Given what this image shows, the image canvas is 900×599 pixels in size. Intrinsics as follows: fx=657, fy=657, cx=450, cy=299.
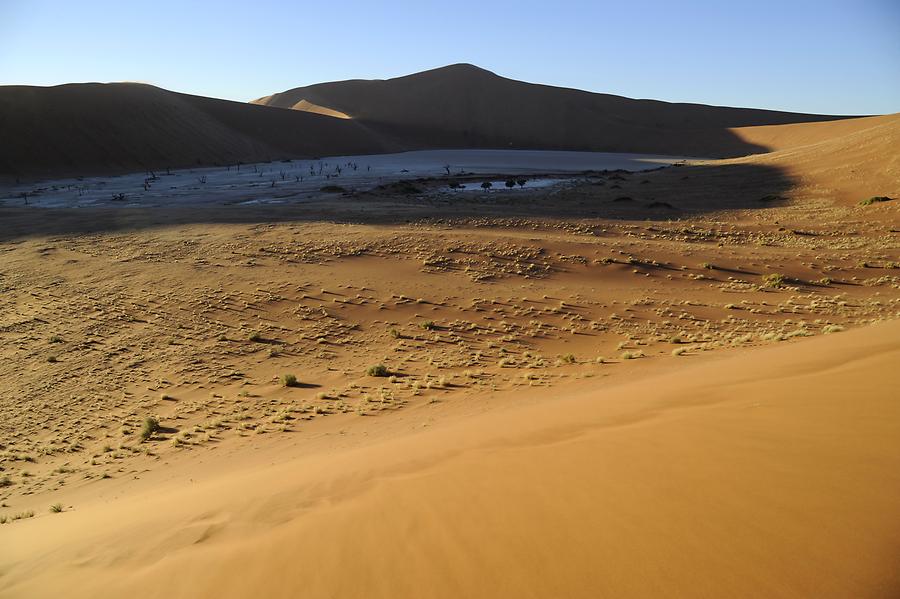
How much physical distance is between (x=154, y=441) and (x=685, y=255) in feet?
69.5

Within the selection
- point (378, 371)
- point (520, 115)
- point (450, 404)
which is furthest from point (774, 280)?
point (520, 115)

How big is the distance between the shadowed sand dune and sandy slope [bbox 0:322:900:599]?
10467 centimetres

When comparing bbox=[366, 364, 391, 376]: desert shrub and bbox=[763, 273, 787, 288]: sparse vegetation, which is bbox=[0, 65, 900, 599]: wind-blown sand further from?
bbox=[366, 364, 391, 376]: desert shrub

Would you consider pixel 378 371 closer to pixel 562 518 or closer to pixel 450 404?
pixel 450 404

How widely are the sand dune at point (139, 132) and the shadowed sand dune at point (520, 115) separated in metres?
22.3

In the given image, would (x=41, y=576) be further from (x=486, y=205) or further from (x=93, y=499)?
(x=486, y=205)

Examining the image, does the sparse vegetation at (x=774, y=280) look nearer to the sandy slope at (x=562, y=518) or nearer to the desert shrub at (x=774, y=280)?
the desert shrub at (x=774, y=280)

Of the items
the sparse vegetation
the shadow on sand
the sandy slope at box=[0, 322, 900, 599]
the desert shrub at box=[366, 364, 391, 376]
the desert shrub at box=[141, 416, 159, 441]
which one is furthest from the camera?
the shadow on sand

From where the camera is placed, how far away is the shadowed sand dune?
11762cm

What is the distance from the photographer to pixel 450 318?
19.6 metres

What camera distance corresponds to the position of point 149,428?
1228 cm

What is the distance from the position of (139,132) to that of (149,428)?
3091 inches

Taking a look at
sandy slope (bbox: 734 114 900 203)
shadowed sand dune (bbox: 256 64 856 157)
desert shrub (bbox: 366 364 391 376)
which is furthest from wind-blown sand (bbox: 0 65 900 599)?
shadowed sand dune (bbox: 256 64 856 157)

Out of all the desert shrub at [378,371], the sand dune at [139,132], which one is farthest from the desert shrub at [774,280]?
the sand dune at [139,132]
